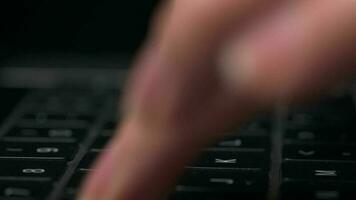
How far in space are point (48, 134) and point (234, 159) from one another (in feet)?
0.37

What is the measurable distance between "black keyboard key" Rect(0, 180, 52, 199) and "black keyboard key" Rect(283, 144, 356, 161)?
12cm

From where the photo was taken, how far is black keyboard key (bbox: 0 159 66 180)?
0.35 metres

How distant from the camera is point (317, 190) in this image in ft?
1.05

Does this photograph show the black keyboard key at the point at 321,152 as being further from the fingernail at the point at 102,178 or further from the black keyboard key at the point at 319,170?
the fingernail at the point at 102,178

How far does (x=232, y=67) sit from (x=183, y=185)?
0.16m

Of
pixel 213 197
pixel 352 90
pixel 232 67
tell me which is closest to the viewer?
pixel 232 67

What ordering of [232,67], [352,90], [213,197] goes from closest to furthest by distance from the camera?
[232,67] → [213,197] → [352,90]

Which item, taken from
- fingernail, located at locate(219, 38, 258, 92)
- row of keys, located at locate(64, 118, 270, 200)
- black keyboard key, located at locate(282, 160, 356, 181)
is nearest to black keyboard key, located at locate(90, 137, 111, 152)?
row of keys, located at locate(64, 118, 270, 200)

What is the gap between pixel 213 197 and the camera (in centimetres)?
33

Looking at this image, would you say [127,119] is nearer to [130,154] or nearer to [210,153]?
[130,154]

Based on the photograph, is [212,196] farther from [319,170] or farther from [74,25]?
[74,25]

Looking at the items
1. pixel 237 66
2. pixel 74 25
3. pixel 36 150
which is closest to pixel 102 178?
pixel 237 66

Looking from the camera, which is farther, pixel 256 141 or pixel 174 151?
pixel 256 141

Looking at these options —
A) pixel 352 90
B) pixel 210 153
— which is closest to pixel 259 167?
pixel 210 153
